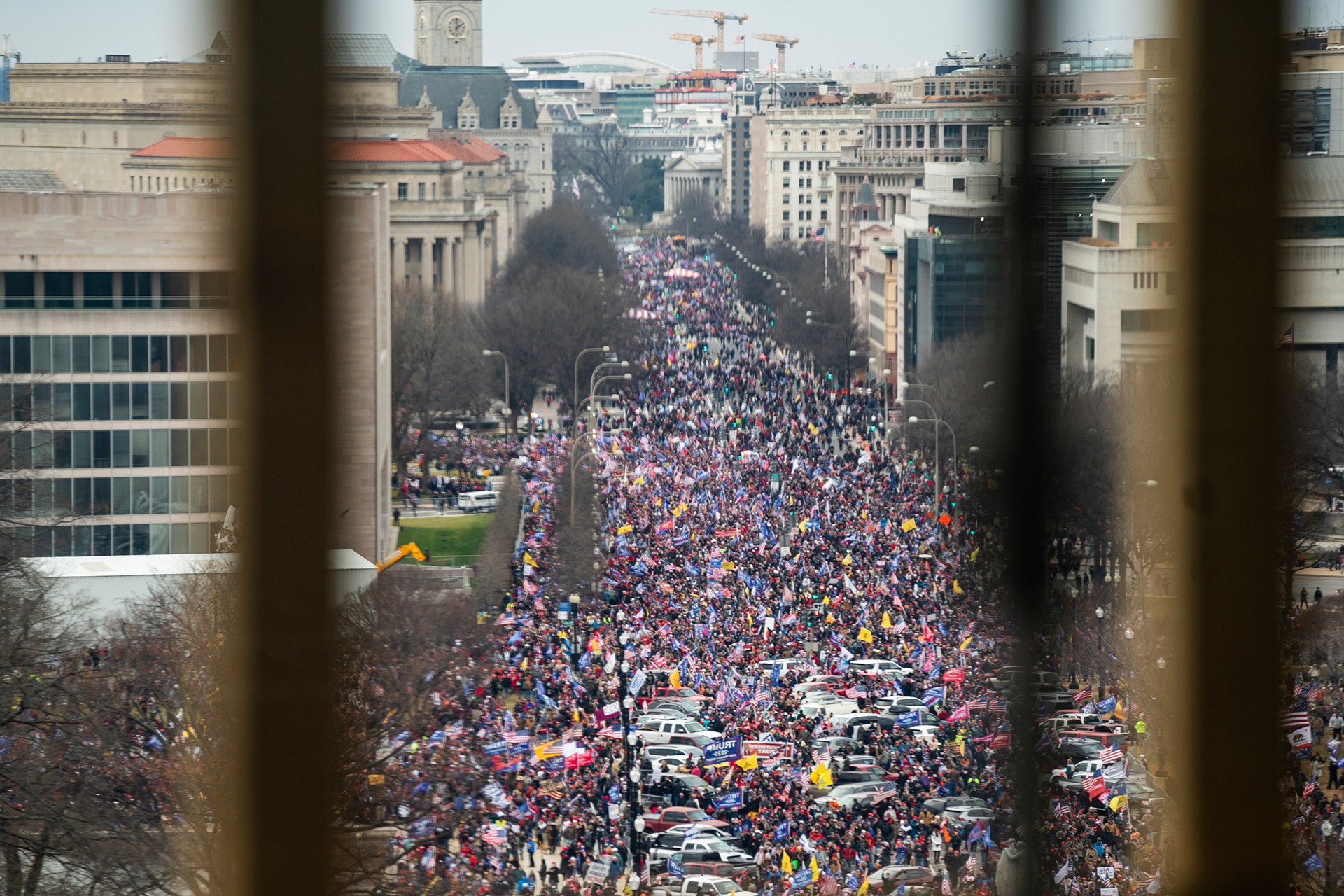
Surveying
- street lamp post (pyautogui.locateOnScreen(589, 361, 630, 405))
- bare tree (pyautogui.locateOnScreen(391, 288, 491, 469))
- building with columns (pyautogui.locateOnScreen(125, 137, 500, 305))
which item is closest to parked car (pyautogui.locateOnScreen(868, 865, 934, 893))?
bare tree (pyautogui.locateOnScreen(391, 288, 491, 469))

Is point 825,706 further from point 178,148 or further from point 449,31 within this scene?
point 449,31

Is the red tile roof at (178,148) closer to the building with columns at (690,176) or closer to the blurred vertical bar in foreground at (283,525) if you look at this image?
the blurred vertical bar in foreground at (283,525)

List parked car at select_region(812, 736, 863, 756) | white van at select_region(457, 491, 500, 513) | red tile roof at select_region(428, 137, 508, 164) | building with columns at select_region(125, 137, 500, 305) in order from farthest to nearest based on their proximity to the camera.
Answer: red tile roof at select_region(428, 137, 508, 164) → building with columns at select_region(125, 137, 500, 305) → white van at select_region(457, 491, 500, 513) → parked car at select_region(812, 736, 863, 756)

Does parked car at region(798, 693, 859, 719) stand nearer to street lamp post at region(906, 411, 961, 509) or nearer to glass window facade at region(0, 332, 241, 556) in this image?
glass window facade at region(0, 332, 241, 556)

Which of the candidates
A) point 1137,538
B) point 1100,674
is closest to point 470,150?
point 1137,538

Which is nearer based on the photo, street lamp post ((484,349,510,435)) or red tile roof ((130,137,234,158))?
red tile roof ((130,137,234,158))

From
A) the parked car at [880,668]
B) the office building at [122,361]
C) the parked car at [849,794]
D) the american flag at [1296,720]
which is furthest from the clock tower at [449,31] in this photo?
the american flag at [1296,720]
